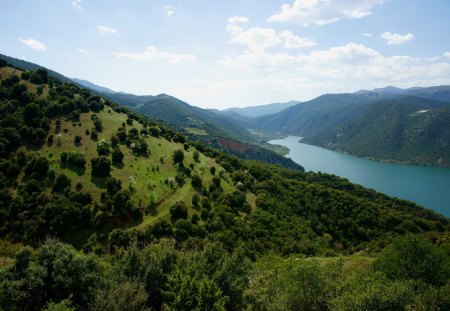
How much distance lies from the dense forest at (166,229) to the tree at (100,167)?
0.32 metres

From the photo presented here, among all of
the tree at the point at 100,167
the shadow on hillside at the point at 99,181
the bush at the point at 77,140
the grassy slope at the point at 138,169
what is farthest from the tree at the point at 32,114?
the shadow on hillside at the point at 99,181

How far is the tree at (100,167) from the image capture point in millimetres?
58969

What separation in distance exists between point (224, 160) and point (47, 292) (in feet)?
230

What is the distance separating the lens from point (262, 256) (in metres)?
52.3

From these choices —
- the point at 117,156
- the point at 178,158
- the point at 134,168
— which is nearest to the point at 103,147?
the point at 117,156

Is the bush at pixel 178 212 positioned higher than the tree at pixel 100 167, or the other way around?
the tree at pixel 100 167

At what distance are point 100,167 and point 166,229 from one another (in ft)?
65.3

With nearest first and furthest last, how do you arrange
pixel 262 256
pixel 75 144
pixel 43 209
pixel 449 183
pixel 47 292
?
pixel 47 292 → pixel 43 209 → pixel 262 256 → pixel 75 144 → pixel 449 183

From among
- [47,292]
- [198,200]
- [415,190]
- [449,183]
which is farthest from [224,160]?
[449,183]

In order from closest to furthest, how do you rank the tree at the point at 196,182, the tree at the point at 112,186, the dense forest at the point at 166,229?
1. the dense forest at the point at 166,229
2. the tree at the point at 112,186
3. the tree at the point at 196,182

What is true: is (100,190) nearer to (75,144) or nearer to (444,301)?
(75,144)

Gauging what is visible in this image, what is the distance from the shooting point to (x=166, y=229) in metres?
49.7

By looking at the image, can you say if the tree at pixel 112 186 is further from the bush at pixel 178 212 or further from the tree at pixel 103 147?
the tree at pixel 103 147

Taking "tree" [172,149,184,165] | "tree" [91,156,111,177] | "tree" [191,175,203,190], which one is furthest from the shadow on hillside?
"tree" [172,149,184,165]
